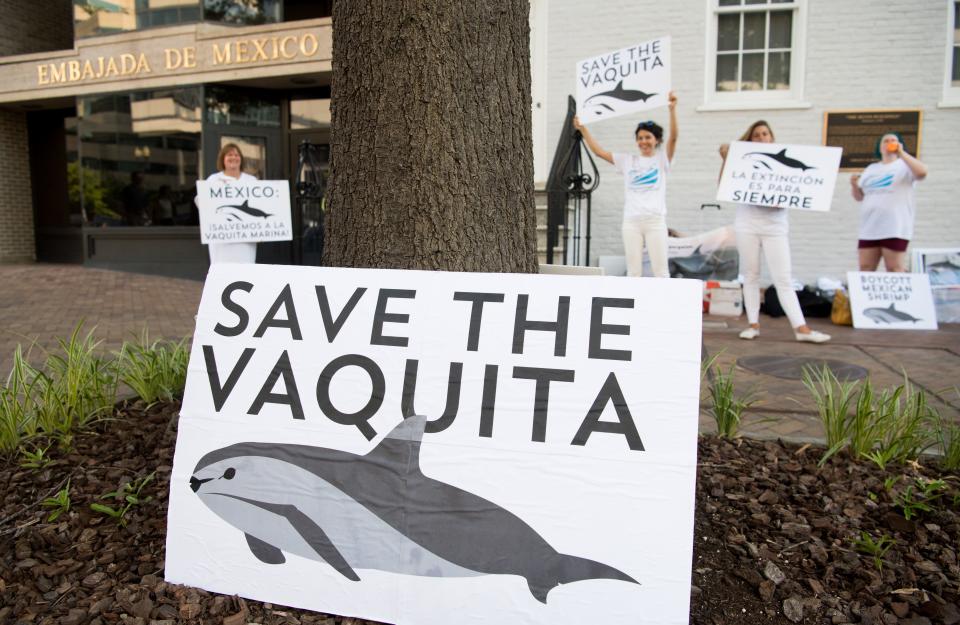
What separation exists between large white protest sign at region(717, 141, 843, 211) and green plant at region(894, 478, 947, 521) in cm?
406

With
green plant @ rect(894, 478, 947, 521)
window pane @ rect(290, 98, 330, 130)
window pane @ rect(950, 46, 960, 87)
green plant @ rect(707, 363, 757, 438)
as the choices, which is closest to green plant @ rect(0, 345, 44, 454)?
green plant @ rect(707, 363, 757, 438)

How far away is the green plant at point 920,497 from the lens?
2.30 m

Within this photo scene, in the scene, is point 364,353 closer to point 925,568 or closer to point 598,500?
point 598,500

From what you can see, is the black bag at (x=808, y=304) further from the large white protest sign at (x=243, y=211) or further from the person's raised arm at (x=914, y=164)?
the large white protest sign at (x=243, y=211)

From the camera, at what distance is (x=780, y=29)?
9.21 m

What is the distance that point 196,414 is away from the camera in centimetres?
212

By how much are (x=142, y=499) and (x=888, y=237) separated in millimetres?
7414

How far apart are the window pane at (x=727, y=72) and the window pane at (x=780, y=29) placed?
53 cm

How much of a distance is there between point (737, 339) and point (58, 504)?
5.70 meters

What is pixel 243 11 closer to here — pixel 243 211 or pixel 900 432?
pixel 243 211

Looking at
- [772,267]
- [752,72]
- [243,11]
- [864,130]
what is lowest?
[772,267]

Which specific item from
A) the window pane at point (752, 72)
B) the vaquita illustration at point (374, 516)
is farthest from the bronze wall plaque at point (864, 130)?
the vaquita illustration at point (374, 516)

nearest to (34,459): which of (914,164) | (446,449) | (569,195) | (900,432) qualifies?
(446,449)

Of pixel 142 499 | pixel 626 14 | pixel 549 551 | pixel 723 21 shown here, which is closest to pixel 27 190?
pixel 626 14
